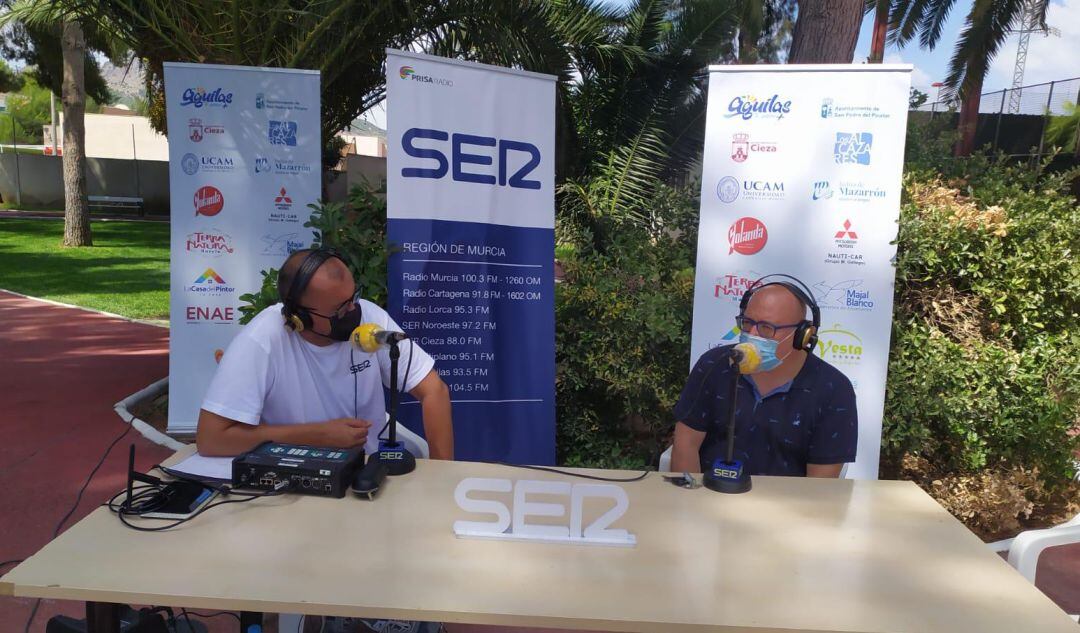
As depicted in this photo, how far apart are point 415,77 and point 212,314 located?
2.28 m

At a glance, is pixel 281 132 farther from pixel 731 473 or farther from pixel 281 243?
pixel 731 473

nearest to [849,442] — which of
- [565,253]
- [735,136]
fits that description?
[735,136]

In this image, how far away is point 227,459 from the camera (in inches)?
95.9

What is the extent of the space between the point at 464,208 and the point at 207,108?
2.05m

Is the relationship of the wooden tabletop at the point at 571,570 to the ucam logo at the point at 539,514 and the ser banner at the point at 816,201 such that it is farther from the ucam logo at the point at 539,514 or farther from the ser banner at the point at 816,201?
the ser banner at the point at 816,201

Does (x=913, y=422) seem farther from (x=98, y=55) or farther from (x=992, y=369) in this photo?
(x=98, y=55)

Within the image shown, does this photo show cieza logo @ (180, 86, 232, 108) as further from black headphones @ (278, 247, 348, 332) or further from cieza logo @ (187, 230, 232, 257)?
black headphones @ (278, 247, 348, 332)

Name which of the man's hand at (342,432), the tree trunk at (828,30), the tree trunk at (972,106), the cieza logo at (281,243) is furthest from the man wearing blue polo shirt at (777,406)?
the tree trunk at (972,106)

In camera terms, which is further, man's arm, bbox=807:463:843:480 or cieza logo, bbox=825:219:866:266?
cieza logo, bbox=825:219:866:266

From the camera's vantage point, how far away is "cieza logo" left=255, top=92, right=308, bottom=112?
4898 mm

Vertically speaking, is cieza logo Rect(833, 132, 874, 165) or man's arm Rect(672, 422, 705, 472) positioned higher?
cieza logo Rect(833, 132, 874, 165)

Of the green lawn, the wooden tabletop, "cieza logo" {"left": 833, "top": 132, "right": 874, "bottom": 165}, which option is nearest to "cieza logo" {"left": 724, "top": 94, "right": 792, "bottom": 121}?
"cieza logo" {"left": 833, "top": 132, "right": 874, "bottom": 165}

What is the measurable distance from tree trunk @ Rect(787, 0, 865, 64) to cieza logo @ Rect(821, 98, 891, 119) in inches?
58.3

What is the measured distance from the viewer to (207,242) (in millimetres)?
5035
